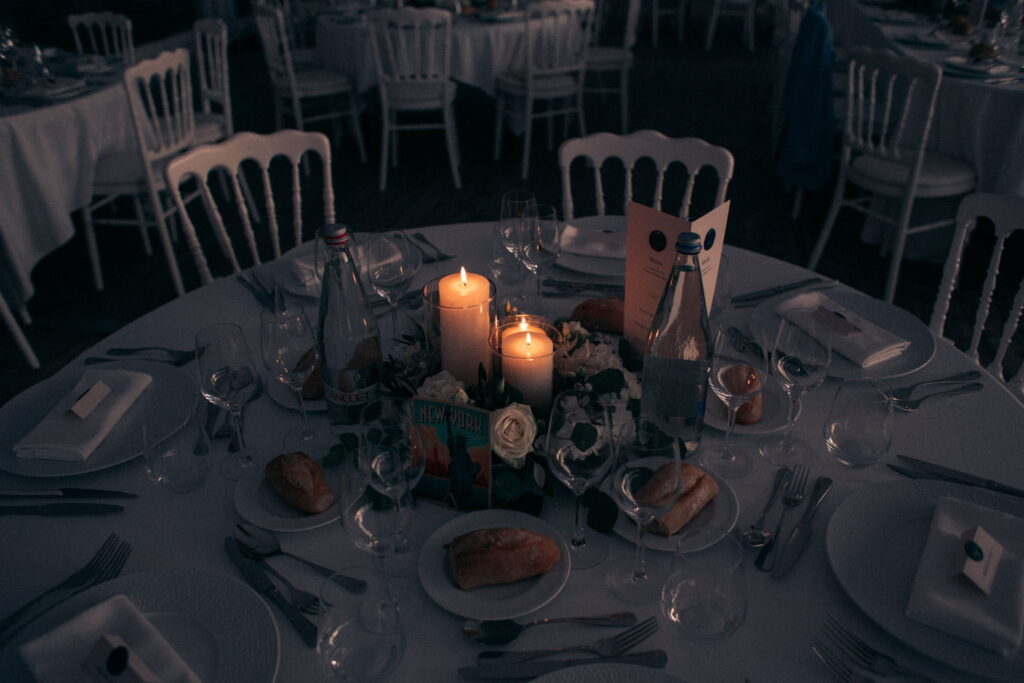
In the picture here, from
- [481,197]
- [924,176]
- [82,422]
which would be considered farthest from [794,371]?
[481,197]

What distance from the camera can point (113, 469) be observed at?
1.03 m

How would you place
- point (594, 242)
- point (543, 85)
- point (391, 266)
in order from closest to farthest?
1. point (391, 266)
2. point (594, 242)
3. point (543, 85)

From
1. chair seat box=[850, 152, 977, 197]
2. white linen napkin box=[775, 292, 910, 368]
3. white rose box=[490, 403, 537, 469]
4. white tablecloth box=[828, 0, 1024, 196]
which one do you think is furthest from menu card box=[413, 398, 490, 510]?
white tablecloth box=[828, 0, 1024, 196]

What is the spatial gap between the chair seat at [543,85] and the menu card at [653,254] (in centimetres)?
345

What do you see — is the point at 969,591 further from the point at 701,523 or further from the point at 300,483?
the point at 300,483

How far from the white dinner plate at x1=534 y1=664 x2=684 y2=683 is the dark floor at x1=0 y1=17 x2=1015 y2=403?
2651 millimetres

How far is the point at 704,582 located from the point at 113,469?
0.81 metres

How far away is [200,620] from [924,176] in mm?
3055

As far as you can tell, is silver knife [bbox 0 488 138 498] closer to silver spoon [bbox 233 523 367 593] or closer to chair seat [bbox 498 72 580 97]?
silver spoon [bbox 233 523 367 593]

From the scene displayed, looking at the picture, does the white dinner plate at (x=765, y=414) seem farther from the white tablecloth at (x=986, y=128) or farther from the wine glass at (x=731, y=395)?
the white tablecloth at (x=986, y=128)

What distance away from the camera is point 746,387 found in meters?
1.01

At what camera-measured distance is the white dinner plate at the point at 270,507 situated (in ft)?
2.96

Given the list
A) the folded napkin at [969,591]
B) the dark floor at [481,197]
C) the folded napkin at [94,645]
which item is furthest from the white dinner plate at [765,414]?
the dark floor at [481,197]

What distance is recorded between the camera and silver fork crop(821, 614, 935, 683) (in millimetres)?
734
